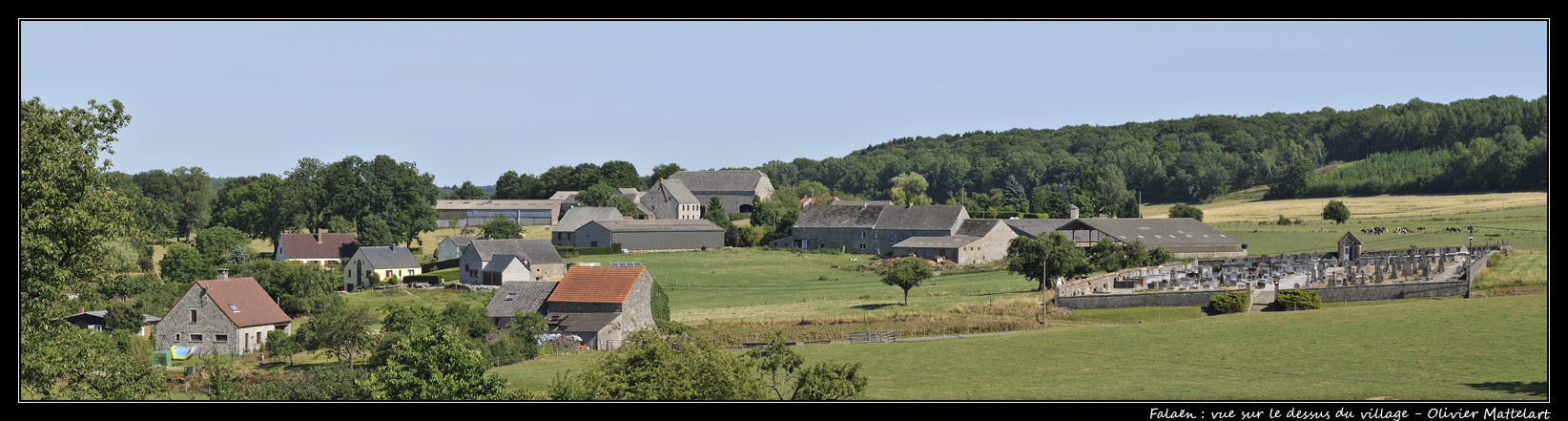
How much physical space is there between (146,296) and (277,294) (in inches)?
281

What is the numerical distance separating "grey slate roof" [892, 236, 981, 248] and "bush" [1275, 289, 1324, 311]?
32.6 meters

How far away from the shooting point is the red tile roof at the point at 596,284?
45.6 m

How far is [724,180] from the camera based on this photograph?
133 metres

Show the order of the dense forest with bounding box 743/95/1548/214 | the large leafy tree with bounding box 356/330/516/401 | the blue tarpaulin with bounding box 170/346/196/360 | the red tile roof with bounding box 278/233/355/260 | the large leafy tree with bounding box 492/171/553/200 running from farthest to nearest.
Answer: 1. the large leafy tree with bounding box 492/171/553/200
2. the dense forest with bounding box 743/95/1548/214
3. the red tile roof with bounding box 278/233/355/260
4. the blue tarpaulin with bounding box 170/346/196/360
5. the large leafy tree with bounding box 356/330/516/401

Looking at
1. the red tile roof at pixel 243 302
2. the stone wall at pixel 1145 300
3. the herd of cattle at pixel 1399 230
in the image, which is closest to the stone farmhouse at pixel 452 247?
the red tile roof at pixel 243 302

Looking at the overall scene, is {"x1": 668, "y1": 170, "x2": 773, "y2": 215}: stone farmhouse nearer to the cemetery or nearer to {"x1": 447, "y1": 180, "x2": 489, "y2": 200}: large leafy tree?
{"x1": 447, "y1": 180, "x2": 489, "y2": 200}: large leafy tree

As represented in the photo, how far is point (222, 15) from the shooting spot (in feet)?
44.1

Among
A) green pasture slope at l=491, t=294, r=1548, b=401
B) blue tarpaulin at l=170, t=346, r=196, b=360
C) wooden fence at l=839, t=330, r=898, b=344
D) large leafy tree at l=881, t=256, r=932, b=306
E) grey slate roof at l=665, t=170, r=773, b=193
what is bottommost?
blue tarpaulin at l=170, t=346, r=196, b=360

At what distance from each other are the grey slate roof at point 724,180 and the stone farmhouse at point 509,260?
193 ft

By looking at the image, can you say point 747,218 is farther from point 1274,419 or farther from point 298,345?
point 1274,419

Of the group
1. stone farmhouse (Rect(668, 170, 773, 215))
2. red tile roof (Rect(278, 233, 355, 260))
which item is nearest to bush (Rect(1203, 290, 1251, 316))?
red tile roof (Rect(278, 233, 355, 260))

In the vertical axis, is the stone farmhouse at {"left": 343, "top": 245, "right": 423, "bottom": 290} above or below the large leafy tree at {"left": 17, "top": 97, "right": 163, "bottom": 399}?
below

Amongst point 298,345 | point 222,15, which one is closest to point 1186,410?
point 222,15

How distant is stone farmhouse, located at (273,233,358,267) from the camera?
80.4 m
